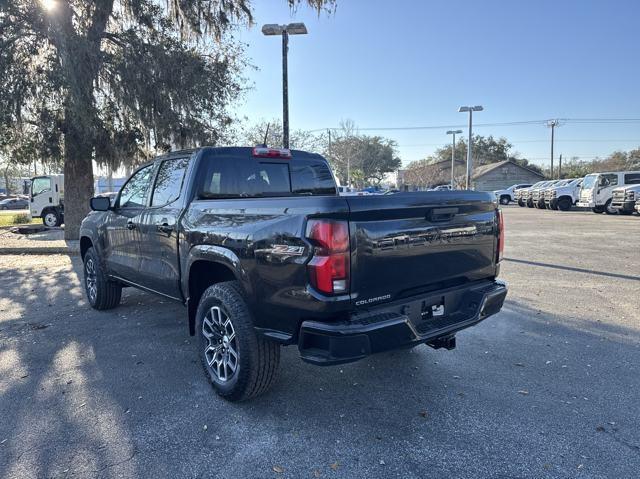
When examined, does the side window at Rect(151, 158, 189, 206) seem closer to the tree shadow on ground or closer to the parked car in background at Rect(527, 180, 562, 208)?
the tree shadow on ground

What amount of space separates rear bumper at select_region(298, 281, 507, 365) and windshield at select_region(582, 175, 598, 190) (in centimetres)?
2325

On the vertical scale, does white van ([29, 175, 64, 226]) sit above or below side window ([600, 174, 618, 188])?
below

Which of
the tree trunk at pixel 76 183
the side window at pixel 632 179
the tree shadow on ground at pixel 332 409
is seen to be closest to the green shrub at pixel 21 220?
the tree trunk at pixel 76 183

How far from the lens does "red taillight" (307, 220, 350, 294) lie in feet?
8.50

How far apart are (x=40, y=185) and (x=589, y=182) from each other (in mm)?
26358

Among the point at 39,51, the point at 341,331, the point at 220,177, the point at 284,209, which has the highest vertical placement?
the point at 39,51

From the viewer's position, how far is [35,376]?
3850mm

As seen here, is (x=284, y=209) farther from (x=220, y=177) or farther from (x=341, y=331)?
(x=220, y=177)

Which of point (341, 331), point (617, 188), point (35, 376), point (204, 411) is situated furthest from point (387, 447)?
point (617, 188)

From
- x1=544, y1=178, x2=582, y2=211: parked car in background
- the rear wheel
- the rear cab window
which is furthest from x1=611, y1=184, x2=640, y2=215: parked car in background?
the rear cab window

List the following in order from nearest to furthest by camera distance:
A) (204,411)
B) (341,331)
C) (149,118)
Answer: (341,331)
(204,411)
(149,118)

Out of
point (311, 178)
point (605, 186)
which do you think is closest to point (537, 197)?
point (605, 186)

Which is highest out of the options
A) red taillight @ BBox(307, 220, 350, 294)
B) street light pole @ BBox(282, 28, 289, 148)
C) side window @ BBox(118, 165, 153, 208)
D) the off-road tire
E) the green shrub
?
street light pole @ BBox(282, 28, 289, 148)

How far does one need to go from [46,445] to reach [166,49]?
10032 millimetres
